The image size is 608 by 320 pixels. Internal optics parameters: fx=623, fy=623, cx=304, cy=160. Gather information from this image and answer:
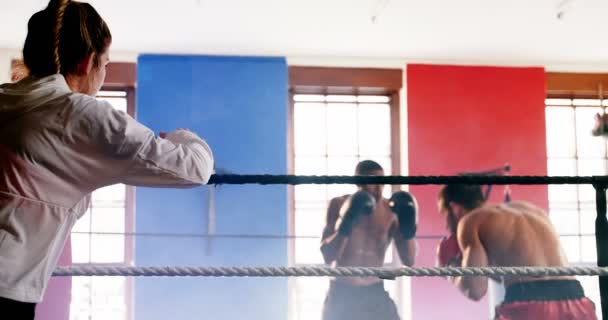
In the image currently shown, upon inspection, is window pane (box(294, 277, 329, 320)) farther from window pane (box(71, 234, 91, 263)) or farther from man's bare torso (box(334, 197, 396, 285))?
window pane (box(71, 234, 91, 263))

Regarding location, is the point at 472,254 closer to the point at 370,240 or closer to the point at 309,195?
the point at 370,240

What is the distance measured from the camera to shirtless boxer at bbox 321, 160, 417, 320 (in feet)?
9.95

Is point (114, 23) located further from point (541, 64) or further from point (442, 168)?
point (541, 64)

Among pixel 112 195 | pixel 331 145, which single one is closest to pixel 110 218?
pixel 112 195

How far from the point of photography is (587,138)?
184 inches

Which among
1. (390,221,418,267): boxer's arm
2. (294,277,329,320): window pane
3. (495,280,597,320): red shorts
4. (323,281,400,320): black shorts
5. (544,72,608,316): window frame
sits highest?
(544,72,608,316): window frame

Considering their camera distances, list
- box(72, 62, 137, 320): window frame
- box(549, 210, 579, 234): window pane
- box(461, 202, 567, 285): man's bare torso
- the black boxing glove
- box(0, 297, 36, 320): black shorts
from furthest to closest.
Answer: box(549, 210, 579, 234): window pane, box(72, 62, 137, 320): window frame, the black boxing glove, box(461, 202, 567, 285): man's bare torso, box(0, 297, 36, 320): black shorts

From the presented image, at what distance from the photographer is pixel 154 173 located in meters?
0.70

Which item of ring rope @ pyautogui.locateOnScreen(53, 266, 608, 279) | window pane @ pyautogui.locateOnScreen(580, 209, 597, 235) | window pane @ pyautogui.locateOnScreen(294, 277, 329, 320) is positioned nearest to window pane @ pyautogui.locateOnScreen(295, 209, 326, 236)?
window pane @ pyautogui.locateOnScreen(294, 277, 329, 320)

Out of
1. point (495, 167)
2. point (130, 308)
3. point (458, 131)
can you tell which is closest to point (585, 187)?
point (495, 167)

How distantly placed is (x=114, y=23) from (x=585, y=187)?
351 cm

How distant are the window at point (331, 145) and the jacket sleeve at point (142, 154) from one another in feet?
12.0

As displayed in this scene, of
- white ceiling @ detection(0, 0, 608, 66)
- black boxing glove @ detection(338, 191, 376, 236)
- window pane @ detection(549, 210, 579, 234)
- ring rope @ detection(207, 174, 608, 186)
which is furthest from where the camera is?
window pane @ detection(549, 210, 579, 234)

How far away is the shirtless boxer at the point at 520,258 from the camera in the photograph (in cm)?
209
